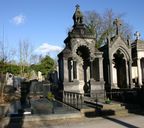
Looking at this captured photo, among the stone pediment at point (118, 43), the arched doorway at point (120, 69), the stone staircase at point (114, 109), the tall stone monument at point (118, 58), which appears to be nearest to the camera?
the stone staircase at point (114, 109)

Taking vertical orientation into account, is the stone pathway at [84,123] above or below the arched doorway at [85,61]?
below

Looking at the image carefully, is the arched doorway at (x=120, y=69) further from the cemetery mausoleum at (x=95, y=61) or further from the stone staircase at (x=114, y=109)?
the stone staircase at (x=114, y=109)

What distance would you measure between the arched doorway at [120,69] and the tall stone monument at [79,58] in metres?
2.87

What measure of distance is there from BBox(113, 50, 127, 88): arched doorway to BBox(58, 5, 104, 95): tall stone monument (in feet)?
9.42

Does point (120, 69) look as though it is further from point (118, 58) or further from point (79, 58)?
point (79, 58)

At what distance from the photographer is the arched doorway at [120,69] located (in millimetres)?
26880

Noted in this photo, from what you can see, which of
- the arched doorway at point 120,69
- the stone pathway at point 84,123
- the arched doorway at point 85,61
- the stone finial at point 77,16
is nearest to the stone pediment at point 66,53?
the arched doorway at point 85,61

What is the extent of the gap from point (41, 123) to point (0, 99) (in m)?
11.6

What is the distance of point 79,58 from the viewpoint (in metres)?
26.7

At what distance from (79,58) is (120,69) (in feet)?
14.3

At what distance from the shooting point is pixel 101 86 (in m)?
24.4

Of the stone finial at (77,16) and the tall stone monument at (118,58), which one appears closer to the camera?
the tall stone monument at (118,58)

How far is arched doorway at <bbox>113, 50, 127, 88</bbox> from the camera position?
88.2ft

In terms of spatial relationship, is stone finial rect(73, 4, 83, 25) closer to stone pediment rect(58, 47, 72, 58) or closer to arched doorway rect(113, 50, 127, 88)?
stone pediment rect(58, 47, 72, 58)
